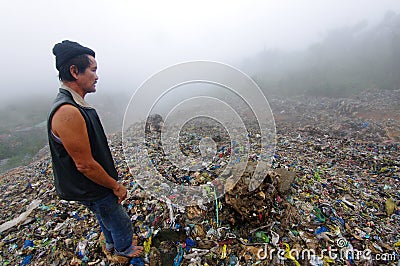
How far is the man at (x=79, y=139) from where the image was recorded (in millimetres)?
1235

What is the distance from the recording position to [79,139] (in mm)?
1249

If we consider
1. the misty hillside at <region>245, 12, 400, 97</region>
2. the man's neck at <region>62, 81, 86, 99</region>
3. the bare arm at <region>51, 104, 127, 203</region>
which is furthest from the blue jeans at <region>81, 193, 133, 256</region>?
the misty hillside at <region>245, 12, 400, 97</region>

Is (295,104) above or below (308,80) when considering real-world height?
below

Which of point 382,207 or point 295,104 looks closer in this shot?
point 382,207

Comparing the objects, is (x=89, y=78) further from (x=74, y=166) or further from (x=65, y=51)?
(x=74, y=166)

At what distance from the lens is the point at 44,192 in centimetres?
384

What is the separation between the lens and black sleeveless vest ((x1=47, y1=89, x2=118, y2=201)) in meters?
1.36

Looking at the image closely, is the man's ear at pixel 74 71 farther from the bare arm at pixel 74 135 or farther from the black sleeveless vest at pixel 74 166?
the bare arm at pixel 74 135

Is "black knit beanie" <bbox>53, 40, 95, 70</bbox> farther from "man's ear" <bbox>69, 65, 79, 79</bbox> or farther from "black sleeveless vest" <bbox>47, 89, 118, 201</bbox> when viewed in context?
"black sleeveless vest" <bbox>47, 89, 118, 201</bbox>

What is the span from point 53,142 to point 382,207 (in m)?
4.31

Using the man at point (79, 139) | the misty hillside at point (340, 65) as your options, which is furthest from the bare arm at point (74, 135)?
the misty hillside at point (340, 65)

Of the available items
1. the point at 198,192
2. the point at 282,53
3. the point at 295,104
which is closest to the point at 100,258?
the point at 198,192

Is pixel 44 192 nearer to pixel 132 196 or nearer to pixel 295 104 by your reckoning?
pixel 132 196

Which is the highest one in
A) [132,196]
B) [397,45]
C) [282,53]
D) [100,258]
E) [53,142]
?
[282,53]
